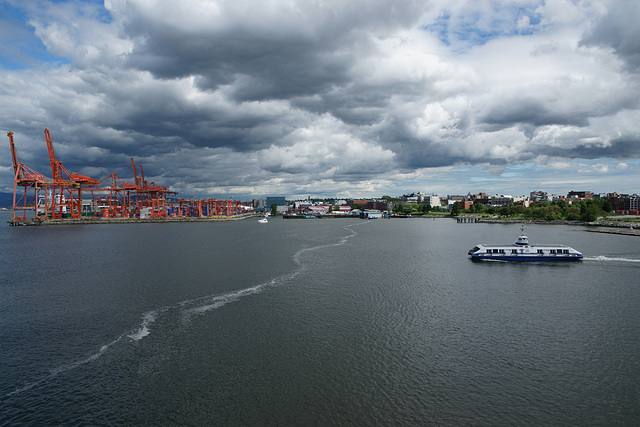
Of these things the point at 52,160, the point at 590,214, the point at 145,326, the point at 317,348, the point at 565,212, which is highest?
the point at 52,160

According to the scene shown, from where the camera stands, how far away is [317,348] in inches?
540

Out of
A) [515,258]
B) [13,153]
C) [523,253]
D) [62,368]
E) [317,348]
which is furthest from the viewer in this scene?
[13,153]

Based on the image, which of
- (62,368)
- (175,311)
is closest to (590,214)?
(175,311)

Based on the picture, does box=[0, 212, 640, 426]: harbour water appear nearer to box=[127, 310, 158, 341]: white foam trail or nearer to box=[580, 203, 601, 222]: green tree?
box=[127, 310, 158, 341]: white foam trail

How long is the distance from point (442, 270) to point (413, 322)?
13.6 metres

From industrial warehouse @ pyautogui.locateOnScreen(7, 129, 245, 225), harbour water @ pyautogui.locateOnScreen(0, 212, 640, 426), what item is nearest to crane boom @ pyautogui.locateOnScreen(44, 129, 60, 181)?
industrial warehouse @ pyautogui.locateOnScreen(7, 129, 245, 225)

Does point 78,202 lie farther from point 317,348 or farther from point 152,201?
point 317,348

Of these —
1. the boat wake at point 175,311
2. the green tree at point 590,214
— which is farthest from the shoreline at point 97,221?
the green tree at point 590,214

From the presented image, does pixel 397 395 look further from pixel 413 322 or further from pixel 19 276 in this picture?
pixel 19 276

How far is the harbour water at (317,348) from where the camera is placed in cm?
1000

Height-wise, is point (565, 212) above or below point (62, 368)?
above

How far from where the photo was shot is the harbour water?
1000 centimetres

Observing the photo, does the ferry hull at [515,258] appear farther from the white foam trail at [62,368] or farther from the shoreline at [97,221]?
the shoreline at [97,221]

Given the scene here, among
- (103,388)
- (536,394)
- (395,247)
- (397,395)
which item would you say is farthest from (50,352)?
(395,247)
